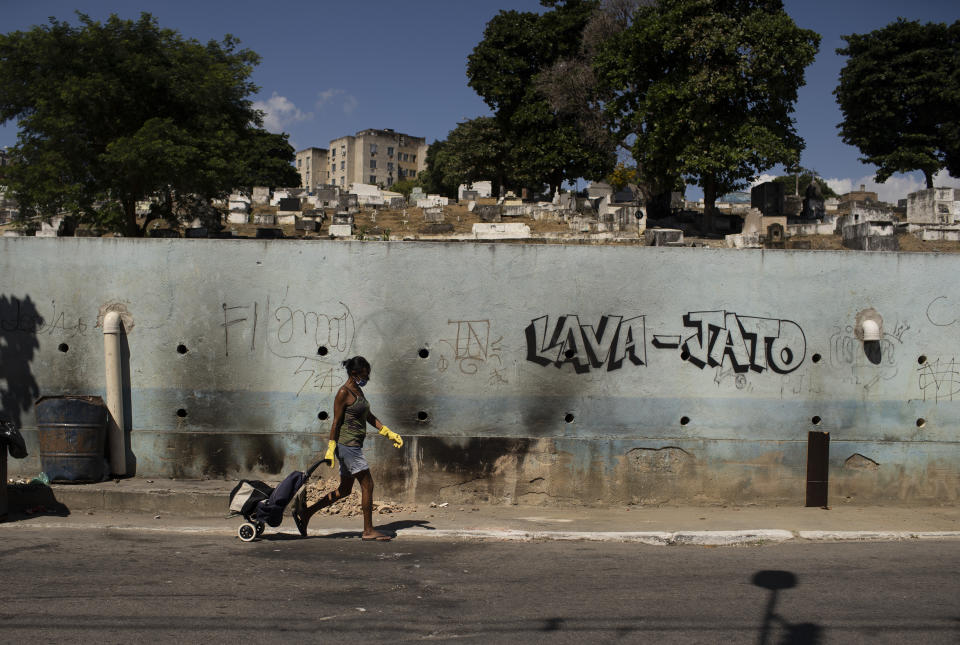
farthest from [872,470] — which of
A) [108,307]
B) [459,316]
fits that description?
[108,307]

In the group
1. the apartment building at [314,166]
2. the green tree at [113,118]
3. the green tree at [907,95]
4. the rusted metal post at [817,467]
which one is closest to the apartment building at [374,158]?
the apartment building at [314,166]

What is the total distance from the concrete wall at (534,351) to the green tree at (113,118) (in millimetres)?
9692

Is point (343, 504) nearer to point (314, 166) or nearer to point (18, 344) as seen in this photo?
point (18, 344)

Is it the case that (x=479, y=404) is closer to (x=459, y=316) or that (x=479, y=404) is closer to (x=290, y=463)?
(x=459, y=316)

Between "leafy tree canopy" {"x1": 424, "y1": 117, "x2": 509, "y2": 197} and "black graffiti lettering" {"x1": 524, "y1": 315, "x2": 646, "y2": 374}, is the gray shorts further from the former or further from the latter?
"leafy tree canopy" {"x1": 424, "y1": 117, "x2": 509, "y2": 197}

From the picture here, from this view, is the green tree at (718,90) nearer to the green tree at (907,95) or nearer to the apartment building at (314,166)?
the green tree at (907,95)

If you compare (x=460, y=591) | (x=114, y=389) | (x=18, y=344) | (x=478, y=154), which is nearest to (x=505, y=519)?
(x=460, y=591)

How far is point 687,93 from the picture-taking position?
25.8 m

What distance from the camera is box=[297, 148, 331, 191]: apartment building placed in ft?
338

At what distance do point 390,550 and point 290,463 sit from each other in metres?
2.08

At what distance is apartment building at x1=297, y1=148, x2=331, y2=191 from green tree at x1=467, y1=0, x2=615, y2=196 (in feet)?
209

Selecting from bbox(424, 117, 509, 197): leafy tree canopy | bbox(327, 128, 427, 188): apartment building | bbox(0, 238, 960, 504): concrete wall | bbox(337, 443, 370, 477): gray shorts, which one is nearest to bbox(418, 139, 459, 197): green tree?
bbox(424, 117, 509, 197): leafy tree canopy

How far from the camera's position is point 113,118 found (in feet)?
57.9

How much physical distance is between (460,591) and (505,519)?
215 cm
